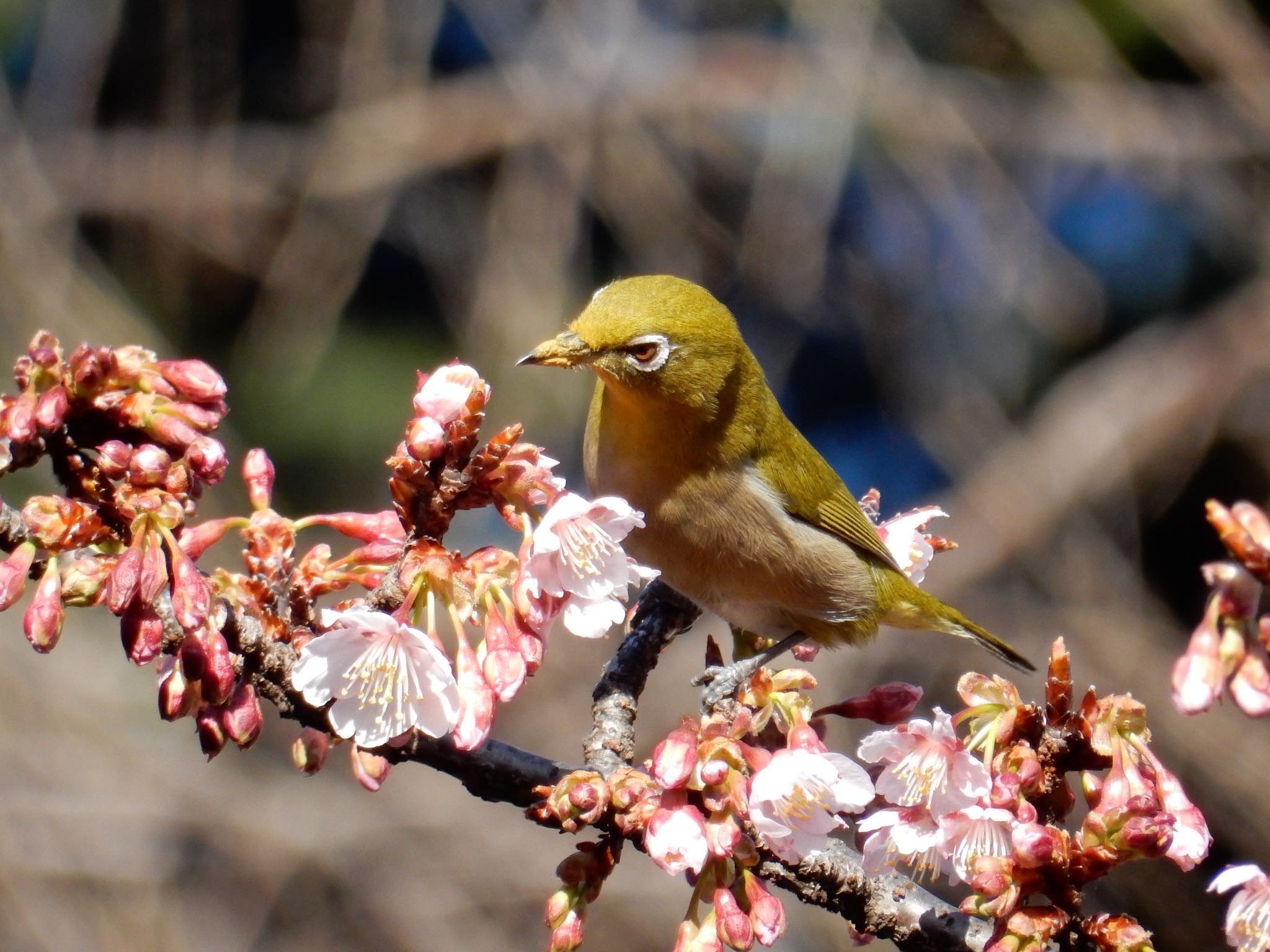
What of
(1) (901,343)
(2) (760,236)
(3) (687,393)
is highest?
(3) (687,393)

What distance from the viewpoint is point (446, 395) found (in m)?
2.11

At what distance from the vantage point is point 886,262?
37.2 ft

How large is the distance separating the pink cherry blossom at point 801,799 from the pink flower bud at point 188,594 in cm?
102

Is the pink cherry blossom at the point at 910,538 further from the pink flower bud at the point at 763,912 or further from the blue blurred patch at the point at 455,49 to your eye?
the blue blurred patch at the point at 455,49

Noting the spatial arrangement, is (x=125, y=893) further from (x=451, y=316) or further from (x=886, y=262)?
(x=886, y=262)

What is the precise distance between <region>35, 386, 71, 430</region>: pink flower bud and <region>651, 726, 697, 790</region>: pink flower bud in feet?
3.90

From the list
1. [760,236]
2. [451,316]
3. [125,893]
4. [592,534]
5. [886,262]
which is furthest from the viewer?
[886,262]

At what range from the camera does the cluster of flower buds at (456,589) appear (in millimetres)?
2080

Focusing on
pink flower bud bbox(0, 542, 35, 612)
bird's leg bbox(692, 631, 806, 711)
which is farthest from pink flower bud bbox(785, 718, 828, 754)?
pink flower bud bbox(0, 542, 35, 612)

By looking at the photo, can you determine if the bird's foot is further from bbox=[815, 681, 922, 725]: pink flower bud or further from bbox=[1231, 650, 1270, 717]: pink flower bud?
bbox=[1231, 650, 1270, 717]: pink flower bud

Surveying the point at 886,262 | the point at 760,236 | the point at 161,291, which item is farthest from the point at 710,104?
the point at 161,291

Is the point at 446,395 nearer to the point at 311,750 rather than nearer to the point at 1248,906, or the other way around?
the point at 311,750

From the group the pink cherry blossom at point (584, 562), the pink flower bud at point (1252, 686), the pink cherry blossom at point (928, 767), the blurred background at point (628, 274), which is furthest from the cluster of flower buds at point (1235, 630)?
the blurred background at point (628, 274)

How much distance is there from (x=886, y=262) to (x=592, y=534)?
967 cm
